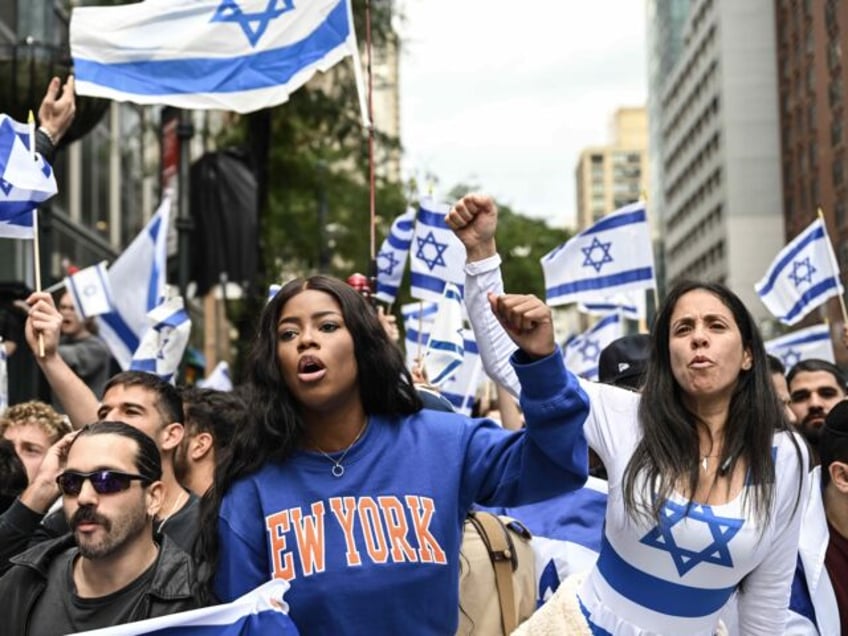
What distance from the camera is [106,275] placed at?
9.28 metres

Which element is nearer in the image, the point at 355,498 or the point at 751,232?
the point at 355,498

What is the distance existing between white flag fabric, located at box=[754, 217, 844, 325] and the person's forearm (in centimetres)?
656

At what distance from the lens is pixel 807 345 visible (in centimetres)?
1095

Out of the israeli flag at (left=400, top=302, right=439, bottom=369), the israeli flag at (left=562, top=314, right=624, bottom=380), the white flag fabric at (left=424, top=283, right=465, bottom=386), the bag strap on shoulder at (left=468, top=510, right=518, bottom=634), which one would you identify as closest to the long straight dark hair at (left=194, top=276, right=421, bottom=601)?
the bag strap on shoulder at (left=468, top=510, right=518, bottom=634)

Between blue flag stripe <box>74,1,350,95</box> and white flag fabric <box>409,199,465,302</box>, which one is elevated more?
blue flag stripe <box>74,1,350,95</box>

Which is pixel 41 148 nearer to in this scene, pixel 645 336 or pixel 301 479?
pixel 645 336

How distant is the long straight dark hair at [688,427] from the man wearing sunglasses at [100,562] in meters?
1.36

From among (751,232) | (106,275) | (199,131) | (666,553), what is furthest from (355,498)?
(751,232)

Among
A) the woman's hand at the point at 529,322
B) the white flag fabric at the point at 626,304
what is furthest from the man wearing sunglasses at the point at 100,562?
the white flag fabric at the point at 626,304

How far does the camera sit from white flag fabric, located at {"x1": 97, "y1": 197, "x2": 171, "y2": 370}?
30.9ft

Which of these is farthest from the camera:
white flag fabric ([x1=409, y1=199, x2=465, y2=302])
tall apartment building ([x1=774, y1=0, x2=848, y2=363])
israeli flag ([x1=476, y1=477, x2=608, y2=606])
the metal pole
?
tall apartment building ([x1=774, y1=0, x2=848, y2=363])

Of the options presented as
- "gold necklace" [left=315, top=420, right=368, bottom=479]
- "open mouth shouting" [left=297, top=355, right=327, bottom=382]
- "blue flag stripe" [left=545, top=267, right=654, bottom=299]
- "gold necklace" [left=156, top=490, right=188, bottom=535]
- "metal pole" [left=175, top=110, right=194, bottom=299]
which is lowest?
"gold necklace" [left=156, top=490, right=188, bottom=535]

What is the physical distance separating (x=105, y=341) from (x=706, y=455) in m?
6.63

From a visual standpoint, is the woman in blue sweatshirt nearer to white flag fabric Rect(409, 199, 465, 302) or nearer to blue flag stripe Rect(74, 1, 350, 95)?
blue flag stripe Rect(74, 1, 350, 95)
